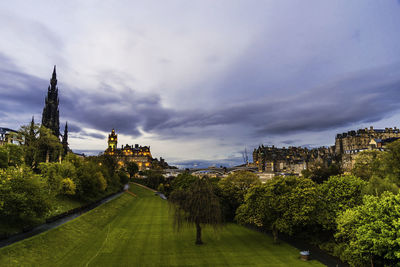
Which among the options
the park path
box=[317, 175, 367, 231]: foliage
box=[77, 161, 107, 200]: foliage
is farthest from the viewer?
box=[77, 161, 107, 200]: foliage

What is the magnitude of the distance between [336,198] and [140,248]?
96.7 feet

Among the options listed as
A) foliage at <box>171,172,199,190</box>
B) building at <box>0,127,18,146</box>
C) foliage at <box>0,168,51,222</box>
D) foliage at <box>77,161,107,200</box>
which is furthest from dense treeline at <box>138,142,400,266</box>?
building at <box>0,127,18,146</box>

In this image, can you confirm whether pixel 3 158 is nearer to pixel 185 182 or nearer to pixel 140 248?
pixel 140 248

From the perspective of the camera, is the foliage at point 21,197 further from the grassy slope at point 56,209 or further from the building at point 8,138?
the building at point 8,138

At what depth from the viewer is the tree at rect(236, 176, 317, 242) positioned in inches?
1383

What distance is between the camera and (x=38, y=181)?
117 ft

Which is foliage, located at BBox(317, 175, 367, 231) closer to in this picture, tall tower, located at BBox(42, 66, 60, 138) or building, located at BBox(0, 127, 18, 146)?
building, located at BBox(0, 127, 18, 146)

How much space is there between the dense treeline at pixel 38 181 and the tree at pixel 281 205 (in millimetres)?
31531

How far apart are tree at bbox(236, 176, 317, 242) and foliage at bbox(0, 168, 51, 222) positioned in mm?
30720

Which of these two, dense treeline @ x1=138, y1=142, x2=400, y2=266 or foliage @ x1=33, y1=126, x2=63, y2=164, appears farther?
foliage @ x1=33, y1=126, x2=63, y2=164

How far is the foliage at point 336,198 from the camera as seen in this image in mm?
34594

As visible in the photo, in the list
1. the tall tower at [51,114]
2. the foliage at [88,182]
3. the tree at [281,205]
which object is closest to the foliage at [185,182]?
the foliage at [88,182]

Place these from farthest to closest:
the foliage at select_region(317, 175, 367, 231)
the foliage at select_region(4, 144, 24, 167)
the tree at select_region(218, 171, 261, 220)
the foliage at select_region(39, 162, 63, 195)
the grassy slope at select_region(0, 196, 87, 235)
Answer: the foliage at select_region(4, 144, 24, 167) → the tree at select_region(218, 171, 261, 220) → the foliage at select_region(39, 162, 63, 195) → the foliage at select_region(317, 175, 367, 231) → the grassy slope at select_region(0, 196, 87, 235)

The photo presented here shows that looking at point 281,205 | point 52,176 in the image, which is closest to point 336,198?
point 281,205
